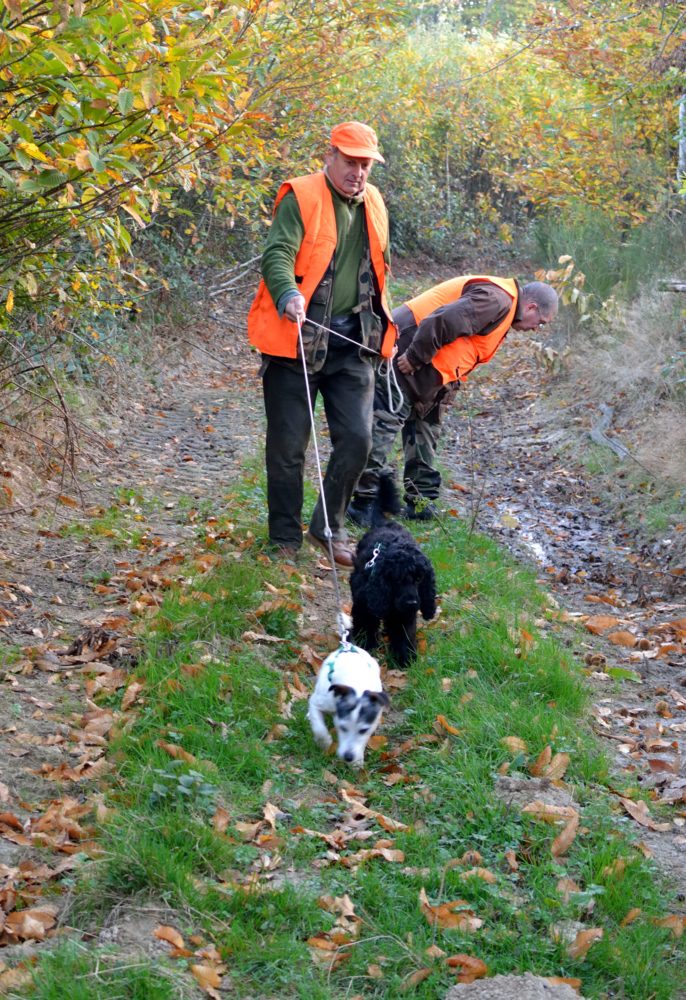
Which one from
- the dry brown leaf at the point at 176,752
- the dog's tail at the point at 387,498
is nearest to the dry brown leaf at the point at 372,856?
the dry brown leaf at the point at 176,752

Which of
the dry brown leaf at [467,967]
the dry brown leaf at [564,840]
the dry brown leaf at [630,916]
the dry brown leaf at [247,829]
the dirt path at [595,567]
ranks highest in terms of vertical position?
the dry brown leaf at [467,967]

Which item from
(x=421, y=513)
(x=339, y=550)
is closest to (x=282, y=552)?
(x=339, y=550)

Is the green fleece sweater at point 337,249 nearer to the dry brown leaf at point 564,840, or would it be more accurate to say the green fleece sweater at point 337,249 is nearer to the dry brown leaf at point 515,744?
the dry brown leaf at point 515,744

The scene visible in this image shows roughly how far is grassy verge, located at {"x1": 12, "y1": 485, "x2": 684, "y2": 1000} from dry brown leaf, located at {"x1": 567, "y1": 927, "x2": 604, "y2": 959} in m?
0.02

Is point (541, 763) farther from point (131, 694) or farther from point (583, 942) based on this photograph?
point (131, 694)

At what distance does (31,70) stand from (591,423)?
8162 mm

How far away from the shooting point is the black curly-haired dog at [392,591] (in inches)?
215

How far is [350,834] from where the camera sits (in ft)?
13.8

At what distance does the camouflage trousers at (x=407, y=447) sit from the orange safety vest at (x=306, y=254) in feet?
5.58

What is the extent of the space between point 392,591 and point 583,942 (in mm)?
2254

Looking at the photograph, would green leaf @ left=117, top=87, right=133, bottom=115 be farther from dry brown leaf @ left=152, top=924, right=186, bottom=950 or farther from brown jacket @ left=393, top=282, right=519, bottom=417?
brown jacket @ left=393, top=282, right=519, bottom=417

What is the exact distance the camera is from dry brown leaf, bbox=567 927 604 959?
3502mm

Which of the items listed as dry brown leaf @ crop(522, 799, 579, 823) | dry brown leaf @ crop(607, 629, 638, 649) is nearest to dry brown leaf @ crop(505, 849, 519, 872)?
dry brown leaf @ crop(522, 799, 579, 823)

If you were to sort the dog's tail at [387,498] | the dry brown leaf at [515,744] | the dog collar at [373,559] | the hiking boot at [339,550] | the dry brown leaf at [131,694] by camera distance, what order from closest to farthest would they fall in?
the dry brown leaf at [515,744], the dry brown leaf at [131,694], the dog collar at [373,559], the dog's tail at [387,498], the hiking boot at [339,550]
